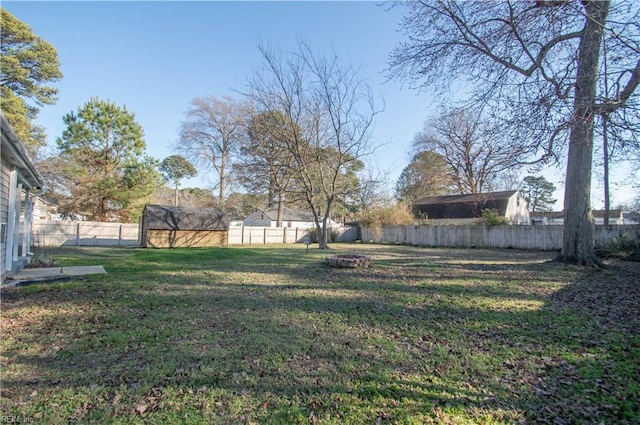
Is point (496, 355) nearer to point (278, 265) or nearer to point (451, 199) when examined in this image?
point (278, 265)

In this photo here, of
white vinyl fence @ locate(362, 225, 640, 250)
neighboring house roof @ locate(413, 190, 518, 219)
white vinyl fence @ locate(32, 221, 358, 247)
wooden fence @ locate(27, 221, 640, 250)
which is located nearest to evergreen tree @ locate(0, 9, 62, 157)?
white vinyl fence @ locate(32, 221, 358, 247)

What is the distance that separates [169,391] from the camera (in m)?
2.59

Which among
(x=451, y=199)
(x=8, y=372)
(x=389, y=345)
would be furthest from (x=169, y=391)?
(x=451, y=199)

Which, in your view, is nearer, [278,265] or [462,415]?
[462,415]

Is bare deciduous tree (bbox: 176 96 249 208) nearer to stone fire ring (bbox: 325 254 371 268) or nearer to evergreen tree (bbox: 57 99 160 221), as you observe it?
evergreen tree (bbox: 57 99 160 221)

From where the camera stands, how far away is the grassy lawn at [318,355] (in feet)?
7.86

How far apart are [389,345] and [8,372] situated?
3715mm

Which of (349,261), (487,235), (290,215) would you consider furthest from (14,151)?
(290,215)

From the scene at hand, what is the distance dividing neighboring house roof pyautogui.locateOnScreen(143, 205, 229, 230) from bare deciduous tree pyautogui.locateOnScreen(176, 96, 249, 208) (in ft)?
24.8

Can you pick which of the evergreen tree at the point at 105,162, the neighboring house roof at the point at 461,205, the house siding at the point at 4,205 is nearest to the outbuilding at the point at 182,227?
the evergreen tree at the point at 105,162

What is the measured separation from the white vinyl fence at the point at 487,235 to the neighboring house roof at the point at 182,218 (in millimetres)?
12054

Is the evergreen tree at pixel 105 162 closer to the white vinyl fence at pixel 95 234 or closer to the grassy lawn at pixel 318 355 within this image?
the white vinyl fence at pixel 95 234

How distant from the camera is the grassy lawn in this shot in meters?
2.40

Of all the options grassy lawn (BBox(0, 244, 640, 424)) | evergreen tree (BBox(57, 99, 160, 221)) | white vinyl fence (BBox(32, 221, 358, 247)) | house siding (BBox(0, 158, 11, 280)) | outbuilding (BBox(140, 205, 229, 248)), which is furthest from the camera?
evergreen tree (BBox(57, 99, 160, 221))
